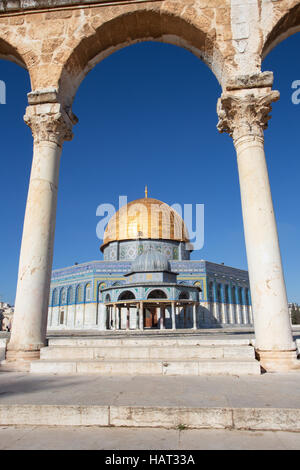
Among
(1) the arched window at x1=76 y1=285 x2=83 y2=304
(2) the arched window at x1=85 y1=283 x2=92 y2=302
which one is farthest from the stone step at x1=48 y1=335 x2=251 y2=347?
(1) the arched window at x1=76 y1=285 x2=83 y2=304

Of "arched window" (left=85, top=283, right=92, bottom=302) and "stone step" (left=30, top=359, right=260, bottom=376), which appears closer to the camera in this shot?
"stone step" (left=30, top=359, right=260, bottom=376)

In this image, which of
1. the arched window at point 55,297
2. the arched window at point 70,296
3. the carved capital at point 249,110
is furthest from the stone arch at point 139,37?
the arched window at point 55,297

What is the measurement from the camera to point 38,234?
215 inches

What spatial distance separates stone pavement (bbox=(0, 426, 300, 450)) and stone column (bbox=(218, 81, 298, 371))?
240 cm

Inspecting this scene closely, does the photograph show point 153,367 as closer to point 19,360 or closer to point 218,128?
point 19,360

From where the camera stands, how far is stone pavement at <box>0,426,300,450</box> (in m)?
2.11

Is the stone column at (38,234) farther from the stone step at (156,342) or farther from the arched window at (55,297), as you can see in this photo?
the arched window at (55,297)

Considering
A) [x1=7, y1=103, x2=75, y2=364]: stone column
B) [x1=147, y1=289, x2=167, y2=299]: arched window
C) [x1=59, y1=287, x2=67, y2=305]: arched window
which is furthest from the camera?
[x1=59, y1=287, x2=67, y2=305]: arched window

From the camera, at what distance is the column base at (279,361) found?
4430 mm

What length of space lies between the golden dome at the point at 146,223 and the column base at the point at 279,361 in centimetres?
3184

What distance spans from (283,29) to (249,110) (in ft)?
7.05

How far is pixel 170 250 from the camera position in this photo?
3678 centimetres

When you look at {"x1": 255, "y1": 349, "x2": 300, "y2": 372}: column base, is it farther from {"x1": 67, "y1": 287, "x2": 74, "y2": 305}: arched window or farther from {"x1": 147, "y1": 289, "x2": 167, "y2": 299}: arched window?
{"x1": 67, "y1": 287, "x2": 74, "y2": 305}: arched window
